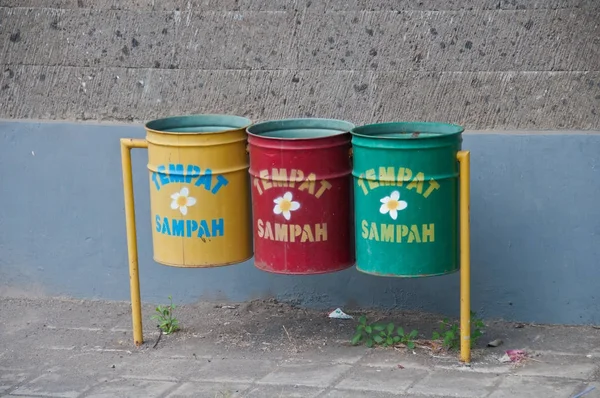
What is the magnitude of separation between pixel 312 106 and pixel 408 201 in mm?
1184

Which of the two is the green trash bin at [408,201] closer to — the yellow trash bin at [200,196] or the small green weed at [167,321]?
the yellow trash bin at [200,196]

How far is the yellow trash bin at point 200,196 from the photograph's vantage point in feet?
15.7

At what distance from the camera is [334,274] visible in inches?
222

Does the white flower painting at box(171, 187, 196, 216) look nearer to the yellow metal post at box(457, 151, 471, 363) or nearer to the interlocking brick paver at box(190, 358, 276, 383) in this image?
the interlocking brick paver at box(190, 358, 276, 383)

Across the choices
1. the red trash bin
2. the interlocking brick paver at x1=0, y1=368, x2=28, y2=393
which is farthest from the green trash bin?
the interlocking brick paver at x1=0, y1=368, x2=28, y2=393

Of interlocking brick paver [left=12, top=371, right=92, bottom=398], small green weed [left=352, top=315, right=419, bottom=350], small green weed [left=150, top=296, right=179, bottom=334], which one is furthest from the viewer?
small green weed [left=150, top=296, right=179, bottom=334]

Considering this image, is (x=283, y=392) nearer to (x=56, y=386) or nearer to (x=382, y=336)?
(x=382, y=336)

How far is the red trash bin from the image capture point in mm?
4652

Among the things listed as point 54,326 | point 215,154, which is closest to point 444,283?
point 215,154

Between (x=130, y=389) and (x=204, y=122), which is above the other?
(x=204, y=122)

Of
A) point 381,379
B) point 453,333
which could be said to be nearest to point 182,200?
point 381,379

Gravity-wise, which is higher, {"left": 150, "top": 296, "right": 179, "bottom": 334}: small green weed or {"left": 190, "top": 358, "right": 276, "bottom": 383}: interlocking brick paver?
{"left": 150, "top": 296, "right": 179, "bottom": 334}: small green weed

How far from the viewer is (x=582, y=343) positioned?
200 inches

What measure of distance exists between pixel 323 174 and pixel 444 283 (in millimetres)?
1194
